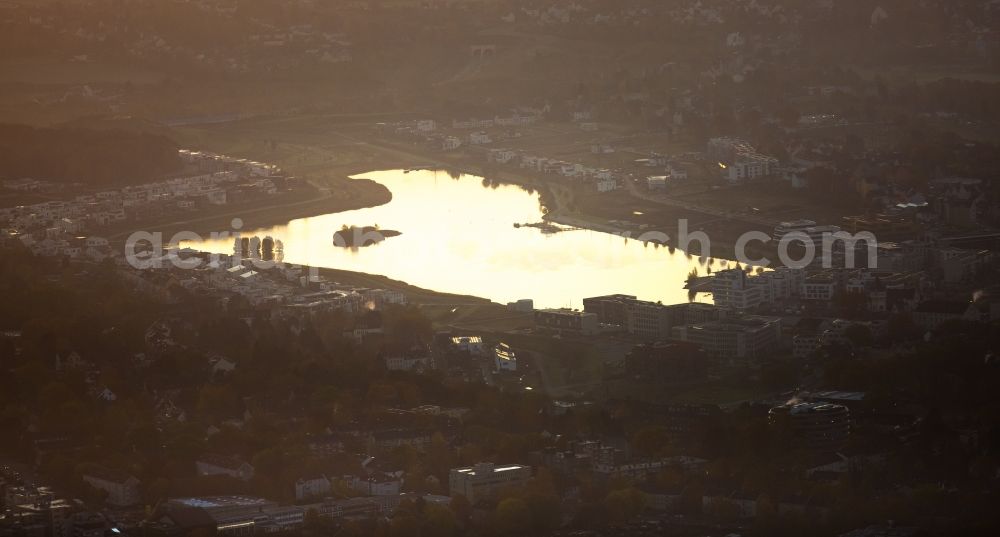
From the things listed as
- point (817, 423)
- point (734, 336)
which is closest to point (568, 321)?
point (734, 336)


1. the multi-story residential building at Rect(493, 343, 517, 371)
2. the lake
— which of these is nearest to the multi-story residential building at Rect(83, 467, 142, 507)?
the multi-story residential building at Rect(493, 343, 517, 371)

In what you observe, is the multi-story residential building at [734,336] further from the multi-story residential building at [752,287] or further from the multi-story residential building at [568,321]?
the multi-story residential building at [752,287]

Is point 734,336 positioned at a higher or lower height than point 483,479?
higher

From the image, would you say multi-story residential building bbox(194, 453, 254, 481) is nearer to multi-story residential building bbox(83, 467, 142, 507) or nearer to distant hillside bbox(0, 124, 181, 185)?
multi-story residential building bbox(83, 467, 142, 507)

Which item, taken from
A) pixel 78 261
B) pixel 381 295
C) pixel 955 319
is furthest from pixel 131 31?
pixel 955 319

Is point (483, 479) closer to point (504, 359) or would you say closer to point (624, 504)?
point (624, 504)

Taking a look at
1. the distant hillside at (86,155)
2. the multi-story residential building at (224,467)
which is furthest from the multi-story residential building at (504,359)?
the distant hillside at (86,155)
